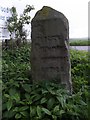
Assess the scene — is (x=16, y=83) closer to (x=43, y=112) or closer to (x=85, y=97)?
(x=43, y=112)

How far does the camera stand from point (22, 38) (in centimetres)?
809

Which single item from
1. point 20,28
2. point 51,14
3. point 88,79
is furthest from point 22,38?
point 51,14

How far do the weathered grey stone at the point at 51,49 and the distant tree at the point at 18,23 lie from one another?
183 inches

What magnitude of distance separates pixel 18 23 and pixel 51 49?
4953mm

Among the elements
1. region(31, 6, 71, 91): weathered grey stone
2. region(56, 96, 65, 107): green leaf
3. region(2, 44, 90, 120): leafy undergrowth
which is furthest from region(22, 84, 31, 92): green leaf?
region(56, 96, 65, 107): green leaf

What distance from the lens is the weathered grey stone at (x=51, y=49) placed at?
3.25 metres

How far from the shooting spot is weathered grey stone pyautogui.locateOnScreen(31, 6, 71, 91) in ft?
10.6

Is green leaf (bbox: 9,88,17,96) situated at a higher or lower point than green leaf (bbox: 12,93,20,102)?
higher

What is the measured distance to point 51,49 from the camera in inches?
130

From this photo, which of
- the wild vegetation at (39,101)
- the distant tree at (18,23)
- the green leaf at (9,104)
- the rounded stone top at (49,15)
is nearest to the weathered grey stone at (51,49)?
the rounded stone top at (49,15)

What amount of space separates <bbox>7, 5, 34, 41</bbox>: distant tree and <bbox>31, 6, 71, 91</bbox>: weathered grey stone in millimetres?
4640

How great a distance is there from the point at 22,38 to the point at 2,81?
16.1 feet

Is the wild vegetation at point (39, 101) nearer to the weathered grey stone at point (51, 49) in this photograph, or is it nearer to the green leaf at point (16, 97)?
the green leaf at point (16, 97)

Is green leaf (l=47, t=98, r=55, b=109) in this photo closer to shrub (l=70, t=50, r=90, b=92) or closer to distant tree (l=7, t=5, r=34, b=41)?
shrub (l=70, t=50, r=90, b=92)
